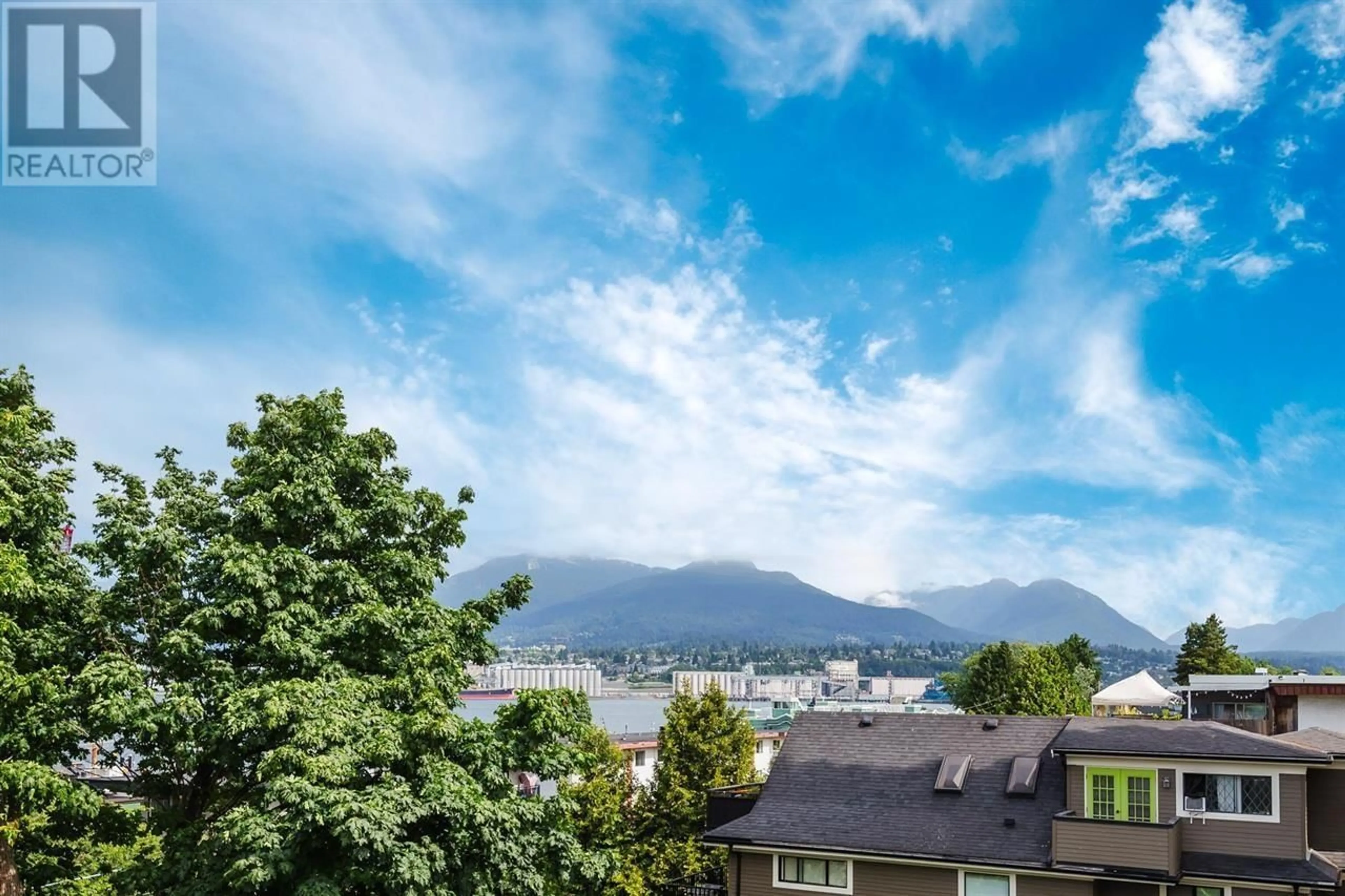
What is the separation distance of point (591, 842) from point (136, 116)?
19033 mm

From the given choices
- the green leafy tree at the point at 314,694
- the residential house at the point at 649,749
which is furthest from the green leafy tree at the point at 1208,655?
the green leafy tree at the point at 314,694

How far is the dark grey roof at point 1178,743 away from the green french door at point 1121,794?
0.49m

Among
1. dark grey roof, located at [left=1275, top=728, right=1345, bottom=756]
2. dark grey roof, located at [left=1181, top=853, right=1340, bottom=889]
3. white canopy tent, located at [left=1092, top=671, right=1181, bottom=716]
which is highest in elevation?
dark grey roof, located at [left=1275, top=728, right=1345, bottom=756]

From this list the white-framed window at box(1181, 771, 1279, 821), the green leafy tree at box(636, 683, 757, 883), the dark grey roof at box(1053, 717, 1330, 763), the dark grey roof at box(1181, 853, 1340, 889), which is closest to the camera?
the dark grey roof at box(1181, 853, 1340, 889)

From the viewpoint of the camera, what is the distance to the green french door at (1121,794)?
768 inches

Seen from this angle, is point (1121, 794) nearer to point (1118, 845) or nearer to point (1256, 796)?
point (1118, 845)

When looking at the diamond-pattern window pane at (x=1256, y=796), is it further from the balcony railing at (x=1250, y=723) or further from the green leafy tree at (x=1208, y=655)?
the green leafy tree at (x=1208, y=655)

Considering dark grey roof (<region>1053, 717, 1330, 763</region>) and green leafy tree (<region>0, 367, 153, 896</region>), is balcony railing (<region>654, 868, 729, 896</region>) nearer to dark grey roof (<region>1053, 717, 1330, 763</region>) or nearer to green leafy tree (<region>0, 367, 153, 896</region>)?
dark grey roof (<region>1053, 717, 1330, 763</region>)

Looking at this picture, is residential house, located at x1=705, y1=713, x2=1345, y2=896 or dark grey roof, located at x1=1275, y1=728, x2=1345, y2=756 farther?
dark grey roof, located at x1=1275, y1=728, x2=1345, y2=756

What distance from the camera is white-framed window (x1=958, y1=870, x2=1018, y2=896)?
64.6ft

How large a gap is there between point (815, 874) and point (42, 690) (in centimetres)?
1445

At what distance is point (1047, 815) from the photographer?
800 inches

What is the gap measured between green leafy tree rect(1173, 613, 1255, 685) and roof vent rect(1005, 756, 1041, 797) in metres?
43.6

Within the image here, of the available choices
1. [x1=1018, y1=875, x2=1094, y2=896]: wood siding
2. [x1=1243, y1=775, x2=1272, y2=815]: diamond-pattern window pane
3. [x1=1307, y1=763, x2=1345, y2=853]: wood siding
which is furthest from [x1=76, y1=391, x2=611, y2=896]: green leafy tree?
[x1=1307, y1=763, x2=1345, y2=853]: wood siding
